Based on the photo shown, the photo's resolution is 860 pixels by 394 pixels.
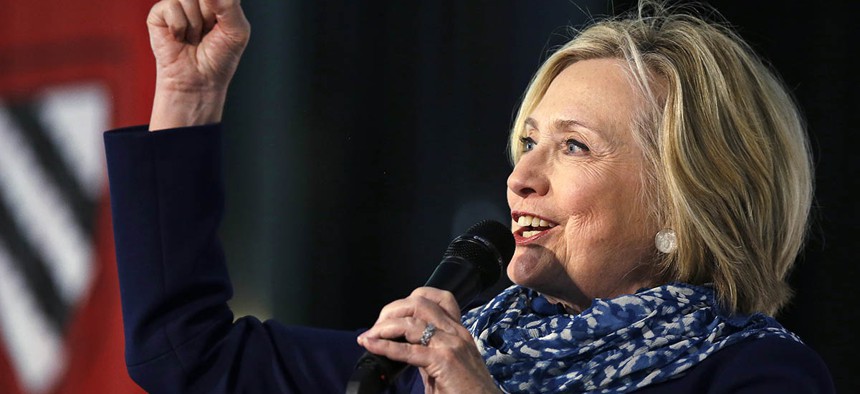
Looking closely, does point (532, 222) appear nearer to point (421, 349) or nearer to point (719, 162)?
point (719, 162)

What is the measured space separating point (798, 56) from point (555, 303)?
87 cm

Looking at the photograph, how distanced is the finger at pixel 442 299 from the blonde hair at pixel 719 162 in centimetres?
56

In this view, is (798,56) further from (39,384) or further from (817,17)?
(39,384)

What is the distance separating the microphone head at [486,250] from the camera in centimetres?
149

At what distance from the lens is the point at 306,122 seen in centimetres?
251

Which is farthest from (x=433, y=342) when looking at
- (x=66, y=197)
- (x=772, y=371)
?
(x=66, y=197)

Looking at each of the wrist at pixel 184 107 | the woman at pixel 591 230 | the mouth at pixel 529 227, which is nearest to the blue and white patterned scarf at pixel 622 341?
the woman at pixel 591 230

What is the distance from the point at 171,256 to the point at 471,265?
19.2 inches

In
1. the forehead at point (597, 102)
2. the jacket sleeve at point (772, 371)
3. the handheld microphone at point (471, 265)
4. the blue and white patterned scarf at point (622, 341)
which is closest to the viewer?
the handheld microphone at point (471, 265)

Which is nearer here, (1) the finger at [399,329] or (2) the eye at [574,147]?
(1) the finger at [399,329]

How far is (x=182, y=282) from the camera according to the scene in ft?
5.46

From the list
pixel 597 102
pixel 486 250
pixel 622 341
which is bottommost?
pixel 622 341

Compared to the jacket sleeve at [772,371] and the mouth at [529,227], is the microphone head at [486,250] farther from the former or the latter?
the jacket sleeve at [772,371]

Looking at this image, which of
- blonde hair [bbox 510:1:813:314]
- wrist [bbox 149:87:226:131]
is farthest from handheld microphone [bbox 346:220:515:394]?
wrist [bbox 149:87:226:131]
